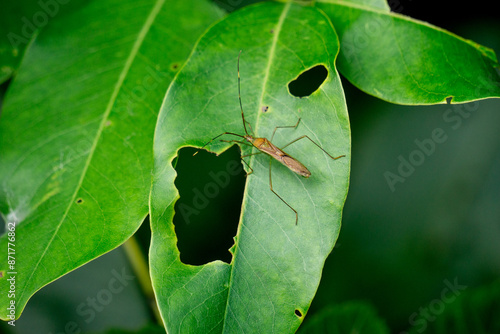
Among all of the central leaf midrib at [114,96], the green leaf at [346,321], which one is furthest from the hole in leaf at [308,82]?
the green leaf at [346,321]

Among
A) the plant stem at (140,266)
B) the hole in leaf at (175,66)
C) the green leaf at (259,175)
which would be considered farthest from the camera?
the plant stem at (140,266)

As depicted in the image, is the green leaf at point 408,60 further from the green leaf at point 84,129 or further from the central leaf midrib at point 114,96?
the central leaf midrib at point 114,96

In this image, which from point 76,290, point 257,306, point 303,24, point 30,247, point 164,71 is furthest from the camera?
point 76,290

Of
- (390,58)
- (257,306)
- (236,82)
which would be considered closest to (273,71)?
(236,82)

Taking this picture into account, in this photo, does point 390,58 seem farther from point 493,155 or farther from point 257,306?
point 493,155

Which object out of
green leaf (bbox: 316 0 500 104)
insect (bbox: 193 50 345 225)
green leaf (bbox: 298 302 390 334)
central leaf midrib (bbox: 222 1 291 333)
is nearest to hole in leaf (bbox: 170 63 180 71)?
insect (bbox: 193 50 345 225)

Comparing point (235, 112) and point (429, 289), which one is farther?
point (429, 289)
